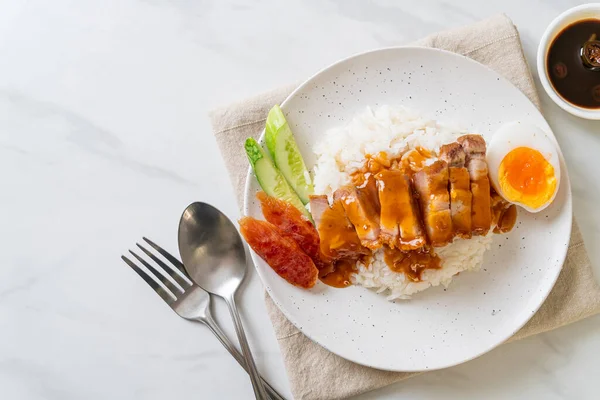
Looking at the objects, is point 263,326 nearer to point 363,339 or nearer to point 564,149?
point 363,339

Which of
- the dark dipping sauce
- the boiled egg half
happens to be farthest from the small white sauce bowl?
the boiled egg half

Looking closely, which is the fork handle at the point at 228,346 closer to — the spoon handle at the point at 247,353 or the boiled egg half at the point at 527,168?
the spoon handle at the point at 247,353

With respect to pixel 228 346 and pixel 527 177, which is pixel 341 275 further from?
pixel 527 177

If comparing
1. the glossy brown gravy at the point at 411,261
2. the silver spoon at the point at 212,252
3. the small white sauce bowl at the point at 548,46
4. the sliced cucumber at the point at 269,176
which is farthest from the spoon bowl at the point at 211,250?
the small white sauce bowl at the point at 548,46

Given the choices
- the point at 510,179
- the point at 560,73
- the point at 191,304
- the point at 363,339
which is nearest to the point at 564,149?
the point at 560,73

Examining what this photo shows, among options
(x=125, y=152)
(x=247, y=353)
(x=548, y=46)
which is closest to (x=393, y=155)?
(x=548, y=46)

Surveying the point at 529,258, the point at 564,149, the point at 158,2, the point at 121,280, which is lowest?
the point at 121,280
